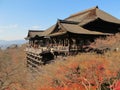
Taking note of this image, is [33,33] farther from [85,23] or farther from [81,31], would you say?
[81,31]

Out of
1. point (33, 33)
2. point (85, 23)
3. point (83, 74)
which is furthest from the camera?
point (33, 33)

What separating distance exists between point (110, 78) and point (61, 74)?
240 inches

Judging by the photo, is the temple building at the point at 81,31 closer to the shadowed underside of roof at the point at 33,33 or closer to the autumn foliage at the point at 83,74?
the autumn foliage at the point at 83,74

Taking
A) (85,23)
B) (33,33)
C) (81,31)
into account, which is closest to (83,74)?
(81,31)

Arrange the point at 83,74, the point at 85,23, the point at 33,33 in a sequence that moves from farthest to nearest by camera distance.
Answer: the point at 33,33
the point at 85,23
the point at 83,74

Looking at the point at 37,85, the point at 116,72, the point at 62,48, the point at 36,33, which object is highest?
the point at 36,33

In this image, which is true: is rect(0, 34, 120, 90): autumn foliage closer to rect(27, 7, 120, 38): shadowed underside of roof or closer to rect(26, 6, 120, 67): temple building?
rect(26, 6, 120, 67): temple building

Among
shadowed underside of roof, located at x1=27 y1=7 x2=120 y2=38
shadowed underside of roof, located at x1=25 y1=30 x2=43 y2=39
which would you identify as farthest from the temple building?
shadowed underside of roof, located at x1=25 y1=30 x2=43 y2=39

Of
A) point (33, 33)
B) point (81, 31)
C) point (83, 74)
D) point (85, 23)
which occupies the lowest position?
point (83, 74)

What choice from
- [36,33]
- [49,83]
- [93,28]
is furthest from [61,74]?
[36,33]

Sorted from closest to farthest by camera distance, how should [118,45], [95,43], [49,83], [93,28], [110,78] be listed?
[110,78] < [49,83] < [118,45] < [95,43] < [93,28]

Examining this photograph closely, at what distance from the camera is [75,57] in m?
29.4

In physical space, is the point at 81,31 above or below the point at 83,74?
above

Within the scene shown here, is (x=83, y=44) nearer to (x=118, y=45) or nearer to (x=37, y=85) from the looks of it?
(x=118, y=45)
